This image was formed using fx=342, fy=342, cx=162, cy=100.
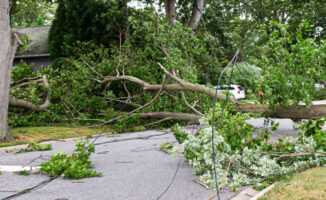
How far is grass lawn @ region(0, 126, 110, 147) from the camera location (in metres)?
7.99

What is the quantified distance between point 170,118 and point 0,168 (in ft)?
19.6

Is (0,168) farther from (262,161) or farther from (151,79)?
(151,79)

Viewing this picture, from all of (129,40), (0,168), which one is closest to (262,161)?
(0,168)

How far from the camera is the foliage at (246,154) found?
4379mm

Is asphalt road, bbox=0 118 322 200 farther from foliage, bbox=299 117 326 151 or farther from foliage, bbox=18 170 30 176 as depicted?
foliage, bbox=299 117 326 151

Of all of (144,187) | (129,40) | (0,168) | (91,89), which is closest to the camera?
(144,187)

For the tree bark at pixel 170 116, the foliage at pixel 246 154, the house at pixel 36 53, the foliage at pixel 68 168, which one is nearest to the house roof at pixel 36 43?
the house at pixel 36 53

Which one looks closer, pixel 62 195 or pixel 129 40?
pixel 62 195

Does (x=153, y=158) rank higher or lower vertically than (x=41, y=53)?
lower

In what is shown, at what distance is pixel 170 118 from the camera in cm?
1049

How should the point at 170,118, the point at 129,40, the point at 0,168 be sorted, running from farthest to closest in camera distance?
the point at 129,40
the point at 170,118
the point at 0,168

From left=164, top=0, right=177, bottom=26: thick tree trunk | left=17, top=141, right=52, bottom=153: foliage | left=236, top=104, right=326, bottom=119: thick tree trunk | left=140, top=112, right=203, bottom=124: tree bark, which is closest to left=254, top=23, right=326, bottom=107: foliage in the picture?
left=236, top=104, right=326, bottom=119: thick tree trunk

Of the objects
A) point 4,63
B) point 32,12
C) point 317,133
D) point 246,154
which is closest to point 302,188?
point 246,154

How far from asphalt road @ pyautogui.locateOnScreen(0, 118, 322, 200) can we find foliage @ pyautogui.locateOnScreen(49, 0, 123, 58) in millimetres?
7304
